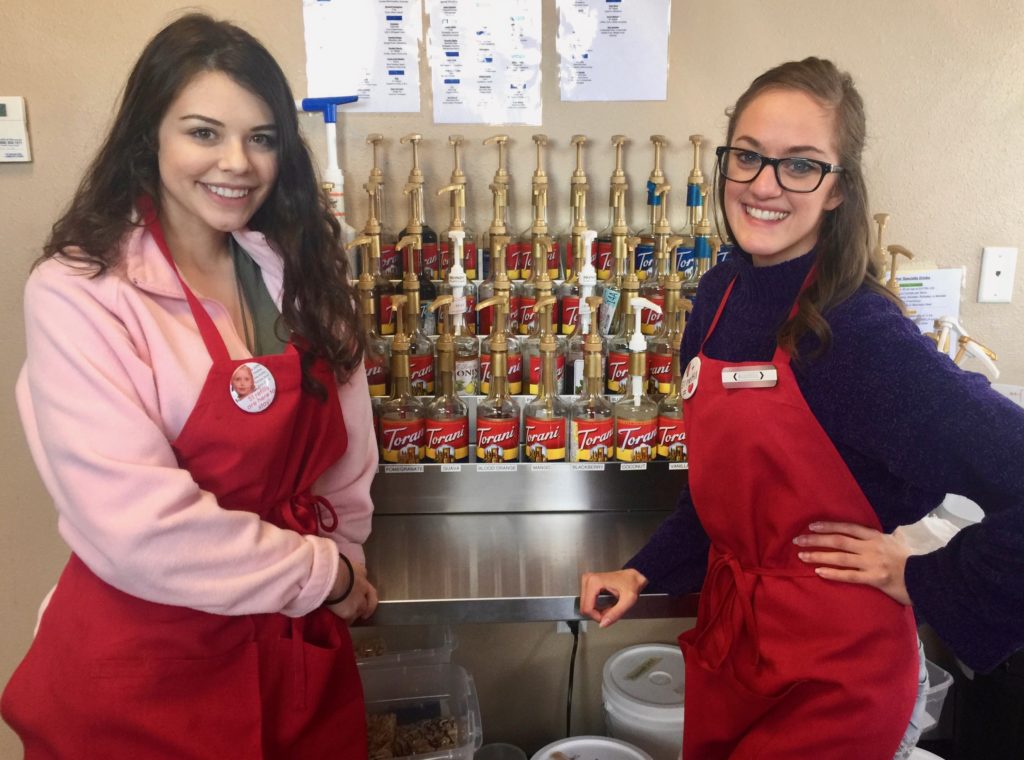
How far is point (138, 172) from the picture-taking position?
1024 mm

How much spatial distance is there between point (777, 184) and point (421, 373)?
2.50 feet

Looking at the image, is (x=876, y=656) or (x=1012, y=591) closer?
(x=1012, y=591)

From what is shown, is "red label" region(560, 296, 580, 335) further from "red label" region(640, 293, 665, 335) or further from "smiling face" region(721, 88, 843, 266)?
"smiling face" region(721, 88, 843, 266)

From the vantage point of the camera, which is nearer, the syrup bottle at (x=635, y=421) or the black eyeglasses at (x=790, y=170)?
the black eyeglasses at (x=790, y=170)

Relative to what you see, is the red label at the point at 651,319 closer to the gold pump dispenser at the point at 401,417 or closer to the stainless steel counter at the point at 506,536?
the stainless steel counter at the point at 506,536

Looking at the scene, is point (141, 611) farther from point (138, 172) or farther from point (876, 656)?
point (876, 656)

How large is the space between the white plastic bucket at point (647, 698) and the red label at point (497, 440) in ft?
1.81

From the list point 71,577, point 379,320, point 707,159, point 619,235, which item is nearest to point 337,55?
point 379,320

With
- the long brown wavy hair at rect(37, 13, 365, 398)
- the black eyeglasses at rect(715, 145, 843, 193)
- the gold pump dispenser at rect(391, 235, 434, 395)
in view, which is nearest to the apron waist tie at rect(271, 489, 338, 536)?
the long brown wavy hair at rect(37, 13, 365, 398)

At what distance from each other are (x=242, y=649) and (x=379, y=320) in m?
0.69

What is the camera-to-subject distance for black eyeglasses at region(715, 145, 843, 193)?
942mm

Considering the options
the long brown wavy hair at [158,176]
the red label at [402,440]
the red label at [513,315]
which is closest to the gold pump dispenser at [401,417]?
the red label at [402,440]

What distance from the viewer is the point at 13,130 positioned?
5.23ft

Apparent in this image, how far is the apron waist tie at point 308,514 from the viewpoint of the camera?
1.09 meters
